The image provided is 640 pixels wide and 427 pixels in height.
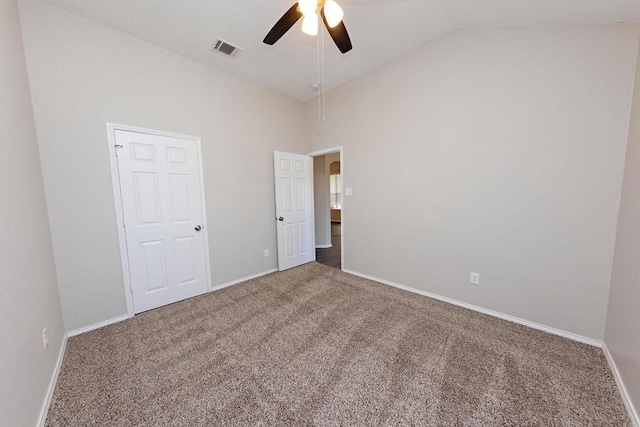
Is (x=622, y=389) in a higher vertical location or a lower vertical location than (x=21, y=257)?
lower

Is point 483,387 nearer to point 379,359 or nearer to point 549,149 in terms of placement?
point 379,359

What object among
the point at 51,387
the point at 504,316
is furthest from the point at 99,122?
the point at 504,316

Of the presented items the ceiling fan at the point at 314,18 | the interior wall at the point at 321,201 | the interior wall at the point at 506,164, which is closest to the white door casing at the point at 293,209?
the interior wall at the point at 321,201

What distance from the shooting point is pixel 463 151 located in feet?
7.57

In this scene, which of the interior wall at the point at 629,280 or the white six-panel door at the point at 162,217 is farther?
the white six-panel door at the point at 162,217

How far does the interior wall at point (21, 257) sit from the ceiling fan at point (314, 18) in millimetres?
1697

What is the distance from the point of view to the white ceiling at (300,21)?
1.69 meters

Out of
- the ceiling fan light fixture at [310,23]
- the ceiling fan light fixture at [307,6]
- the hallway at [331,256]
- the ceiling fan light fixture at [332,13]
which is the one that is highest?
the ceiling fan light fixture at [310,23]

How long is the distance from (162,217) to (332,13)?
2.56 m

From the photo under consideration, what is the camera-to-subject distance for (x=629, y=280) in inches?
57.6

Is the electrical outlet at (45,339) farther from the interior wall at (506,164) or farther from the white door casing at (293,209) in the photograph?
the interior wall at (506,164)

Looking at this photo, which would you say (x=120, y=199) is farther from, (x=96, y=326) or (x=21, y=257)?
(x=96, y=326)

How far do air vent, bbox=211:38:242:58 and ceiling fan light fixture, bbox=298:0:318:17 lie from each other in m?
1.28

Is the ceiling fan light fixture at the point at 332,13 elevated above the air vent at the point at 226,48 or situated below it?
below
